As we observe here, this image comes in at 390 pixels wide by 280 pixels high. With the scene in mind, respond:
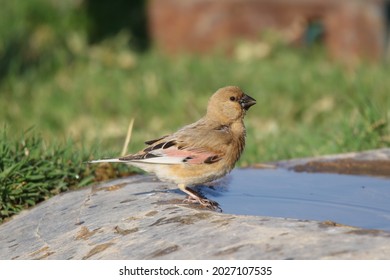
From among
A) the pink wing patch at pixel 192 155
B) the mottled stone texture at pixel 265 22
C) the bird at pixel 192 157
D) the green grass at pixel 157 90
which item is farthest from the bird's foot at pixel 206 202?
the mottled stone texture at pixel 265 22

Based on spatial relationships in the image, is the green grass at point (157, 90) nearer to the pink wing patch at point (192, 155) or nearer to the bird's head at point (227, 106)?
the bird's head at point (227, 106)

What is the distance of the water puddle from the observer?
4262 mm

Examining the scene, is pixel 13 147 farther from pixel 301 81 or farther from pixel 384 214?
pixel 301 81

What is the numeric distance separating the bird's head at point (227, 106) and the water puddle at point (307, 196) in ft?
1.27

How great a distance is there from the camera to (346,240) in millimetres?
3459

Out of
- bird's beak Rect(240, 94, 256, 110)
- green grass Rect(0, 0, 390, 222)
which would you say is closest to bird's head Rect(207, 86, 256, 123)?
bird's beak Rect(240, 94, 256, 110)

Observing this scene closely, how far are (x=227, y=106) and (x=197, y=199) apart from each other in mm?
814

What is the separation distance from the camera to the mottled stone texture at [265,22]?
10359 mm

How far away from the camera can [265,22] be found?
10.8 m

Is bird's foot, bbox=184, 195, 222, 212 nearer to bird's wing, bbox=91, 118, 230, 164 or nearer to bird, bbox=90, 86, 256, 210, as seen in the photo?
bird, bbox=90, 86, 256, 210

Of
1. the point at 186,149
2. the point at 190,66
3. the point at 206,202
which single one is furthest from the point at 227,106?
the point at 190,66

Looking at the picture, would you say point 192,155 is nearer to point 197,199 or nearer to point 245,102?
point 197,199

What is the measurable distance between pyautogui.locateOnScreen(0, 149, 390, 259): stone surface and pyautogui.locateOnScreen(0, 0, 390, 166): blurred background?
6.76 feet

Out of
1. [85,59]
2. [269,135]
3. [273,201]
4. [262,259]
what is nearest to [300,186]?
[273,201]
